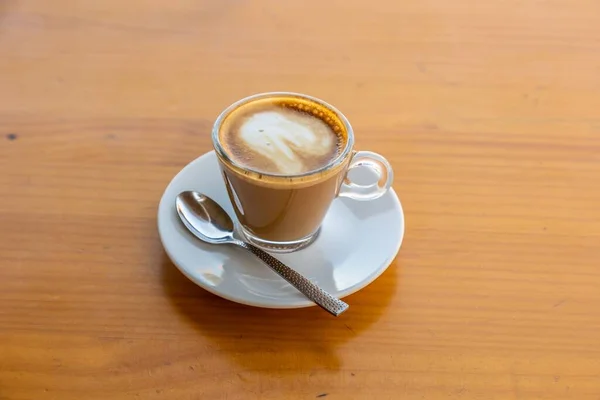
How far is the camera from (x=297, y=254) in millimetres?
666

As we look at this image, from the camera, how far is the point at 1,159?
2.54 feet

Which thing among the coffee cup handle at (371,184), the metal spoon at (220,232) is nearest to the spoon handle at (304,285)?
the metal spoon at (220,232)

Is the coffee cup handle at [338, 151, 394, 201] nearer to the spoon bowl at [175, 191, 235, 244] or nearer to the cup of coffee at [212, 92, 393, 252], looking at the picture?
the cup of coffee at [212, 92, 393, 252]

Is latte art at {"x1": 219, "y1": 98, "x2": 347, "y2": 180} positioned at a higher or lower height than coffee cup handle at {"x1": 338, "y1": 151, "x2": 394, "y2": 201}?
higher

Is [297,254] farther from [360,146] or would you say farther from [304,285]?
[360,146]

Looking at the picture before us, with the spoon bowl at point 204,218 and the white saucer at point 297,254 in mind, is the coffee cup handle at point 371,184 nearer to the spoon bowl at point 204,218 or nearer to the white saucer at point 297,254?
the white saucer at point 297,254

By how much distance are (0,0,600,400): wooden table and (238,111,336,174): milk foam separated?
147mm

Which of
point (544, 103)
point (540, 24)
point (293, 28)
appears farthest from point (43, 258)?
point (540, 24)

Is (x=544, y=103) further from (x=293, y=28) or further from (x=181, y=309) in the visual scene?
(x=181, y=309)

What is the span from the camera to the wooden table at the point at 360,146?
0.57 m

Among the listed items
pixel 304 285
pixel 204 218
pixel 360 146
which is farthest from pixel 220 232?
pixel 360 146

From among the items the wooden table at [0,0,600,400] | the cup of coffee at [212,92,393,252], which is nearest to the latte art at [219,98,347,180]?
the cup of coffee at [212,92,393,252]

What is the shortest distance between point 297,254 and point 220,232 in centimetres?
9

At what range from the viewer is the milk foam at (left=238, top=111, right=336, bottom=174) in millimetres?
653
